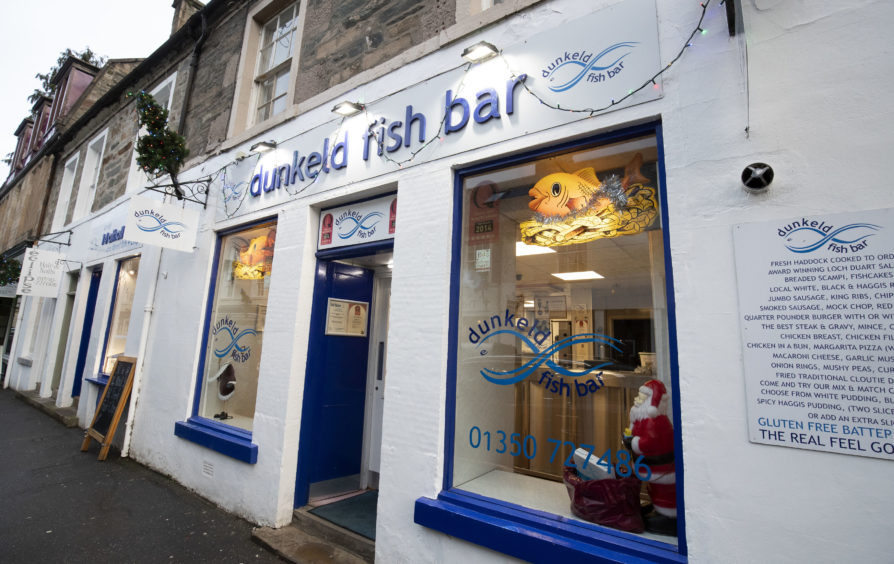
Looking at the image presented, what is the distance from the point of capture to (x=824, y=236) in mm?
2027

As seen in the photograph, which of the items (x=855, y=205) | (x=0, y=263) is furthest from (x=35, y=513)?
(x=0, y=263)

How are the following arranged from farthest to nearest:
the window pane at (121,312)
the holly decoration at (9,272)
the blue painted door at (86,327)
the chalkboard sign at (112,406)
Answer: the holly decoration at (9,272) < the blue painted door at (86,327) < the window pane at (121,312) < the chalkboard sign at (112,406)

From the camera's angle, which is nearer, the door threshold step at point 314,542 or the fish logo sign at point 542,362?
the fish logo sign at point 542,362

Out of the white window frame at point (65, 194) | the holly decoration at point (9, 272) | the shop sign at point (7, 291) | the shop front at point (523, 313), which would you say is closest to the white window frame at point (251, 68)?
the shop front at point (523, 313)

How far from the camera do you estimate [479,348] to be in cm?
329

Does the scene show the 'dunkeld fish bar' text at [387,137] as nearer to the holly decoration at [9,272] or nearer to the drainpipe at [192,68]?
the drainpipe at [192,68]

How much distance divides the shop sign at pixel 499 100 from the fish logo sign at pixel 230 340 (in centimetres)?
177

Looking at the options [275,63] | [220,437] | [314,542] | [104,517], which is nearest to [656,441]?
[314,542]

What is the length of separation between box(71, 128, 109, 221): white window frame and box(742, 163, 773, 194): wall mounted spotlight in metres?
12.3

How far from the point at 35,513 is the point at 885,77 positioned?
7334mm

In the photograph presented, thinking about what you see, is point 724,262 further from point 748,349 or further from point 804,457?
point 804,457

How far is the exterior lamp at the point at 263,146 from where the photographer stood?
5.01 metres

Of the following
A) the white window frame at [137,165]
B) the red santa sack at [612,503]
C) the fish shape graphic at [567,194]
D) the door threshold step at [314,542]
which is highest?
the white window frame at [137,165]

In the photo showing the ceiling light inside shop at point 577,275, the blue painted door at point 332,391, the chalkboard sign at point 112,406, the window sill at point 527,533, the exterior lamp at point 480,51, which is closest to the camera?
the window sill at point 527,533
